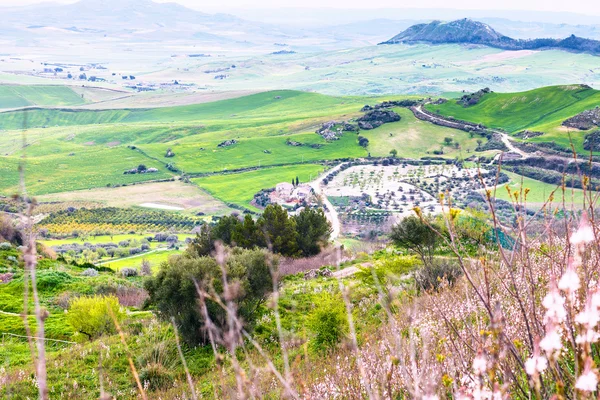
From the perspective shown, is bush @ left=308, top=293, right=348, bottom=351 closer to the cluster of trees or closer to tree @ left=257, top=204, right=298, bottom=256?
the cluster of trees

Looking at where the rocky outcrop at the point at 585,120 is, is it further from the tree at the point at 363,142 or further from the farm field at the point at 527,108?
the tree at the point at 363,142

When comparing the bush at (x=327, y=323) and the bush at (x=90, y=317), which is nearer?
the bush at (x=327, y=323)

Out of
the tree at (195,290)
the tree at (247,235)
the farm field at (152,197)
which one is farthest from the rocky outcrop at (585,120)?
the tree at (195,290)

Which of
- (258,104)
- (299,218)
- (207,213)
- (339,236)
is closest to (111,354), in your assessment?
(299,218)

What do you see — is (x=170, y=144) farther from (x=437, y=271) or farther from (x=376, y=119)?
(x=437, y=271)

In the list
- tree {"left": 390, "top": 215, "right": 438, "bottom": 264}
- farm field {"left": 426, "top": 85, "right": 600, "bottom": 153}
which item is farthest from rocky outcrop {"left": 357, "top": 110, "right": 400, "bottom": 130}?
tree {"left": 390, "top": 215, "right": 438, "bottom": 264}

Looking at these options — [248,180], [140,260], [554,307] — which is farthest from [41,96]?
[554,307]
